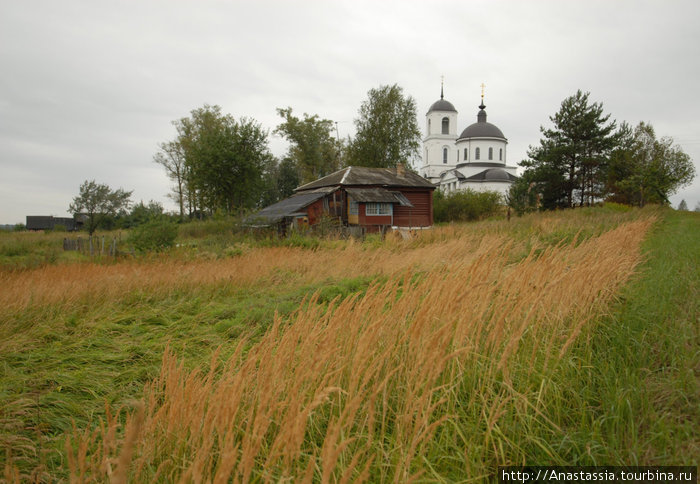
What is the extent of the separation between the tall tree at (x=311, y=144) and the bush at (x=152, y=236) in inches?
1205

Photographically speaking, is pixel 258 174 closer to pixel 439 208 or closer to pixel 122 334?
pixel 439 208

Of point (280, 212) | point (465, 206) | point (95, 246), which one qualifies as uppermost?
point (465, 206)

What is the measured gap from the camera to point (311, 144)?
4391cm

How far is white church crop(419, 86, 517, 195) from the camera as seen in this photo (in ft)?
176

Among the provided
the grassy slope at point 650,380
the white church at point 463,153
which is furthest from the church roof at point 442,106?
the grassy slope at point 650,380

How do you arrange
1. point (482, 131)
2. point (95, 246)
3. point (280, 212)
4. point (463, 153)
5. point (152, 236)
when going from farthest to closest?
point (463, 153) < point (482, 131) < point (280, 212) < point (95, 246) < point (152, 236)

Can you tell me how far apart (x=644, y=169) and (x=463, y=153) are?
118 feet

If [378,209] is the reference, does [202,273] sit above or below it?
below

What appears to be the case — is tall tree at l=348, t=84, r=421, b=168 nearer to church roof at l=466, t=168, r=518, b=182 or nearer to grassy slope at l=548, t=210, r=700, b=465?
church roof at l=466, t=168, r=518, b=182

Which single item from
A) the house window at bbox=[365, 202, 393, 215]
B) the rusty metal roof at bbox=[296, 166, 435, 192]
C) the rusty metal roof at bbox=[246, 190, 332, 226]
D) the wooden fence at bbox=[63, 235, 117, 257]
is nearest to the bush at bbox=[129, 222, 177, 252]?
the wooden fence at bbox=[63, 235, 117, 257]

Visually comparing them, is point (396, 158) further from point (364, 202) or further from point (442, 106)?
point (442, 106)

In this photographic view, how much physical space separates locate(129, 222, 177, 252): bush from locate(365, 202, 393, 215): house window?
616 inches

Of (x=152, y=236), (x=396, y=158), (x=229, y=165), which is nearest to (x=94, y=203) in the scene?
(x=229, y=165)

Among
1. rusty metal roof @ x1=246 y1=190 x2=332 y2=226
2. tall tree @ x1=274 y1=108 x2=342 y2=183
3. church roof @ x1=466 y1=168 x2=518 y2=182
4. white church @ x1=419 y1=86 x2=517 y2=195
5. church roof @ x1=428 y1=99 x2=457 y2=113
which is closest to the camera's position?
rusty metal roof @ x1=246 y1=190 x2=332 y2=226
